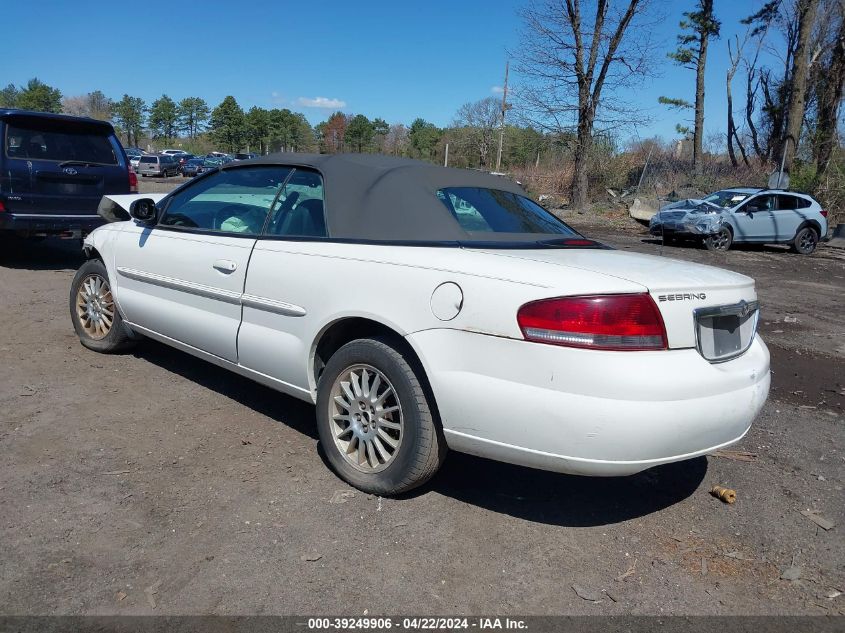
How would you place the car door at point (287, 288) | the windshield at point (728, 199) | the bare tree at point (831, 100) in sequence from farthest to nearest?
1. the bare tree at point (831, 100)
2. the windshield at point (728, 199)
3. the car door at point (287, 288)

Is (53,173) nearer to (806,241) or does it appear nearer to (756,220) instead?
(756,220)

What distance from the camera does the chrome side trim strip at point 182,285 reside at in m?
3.94

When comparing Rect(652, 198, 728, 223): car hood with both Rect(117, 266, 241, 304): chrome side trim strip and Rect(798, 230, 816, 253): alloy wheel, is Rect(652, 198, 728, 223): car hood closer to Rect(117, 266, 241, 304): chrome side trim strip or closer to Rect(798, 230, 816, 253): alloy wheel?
Rect(798, 230, 816, 253): alloy wheel

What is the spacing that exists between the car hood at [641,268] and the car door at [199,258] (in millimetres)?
1652

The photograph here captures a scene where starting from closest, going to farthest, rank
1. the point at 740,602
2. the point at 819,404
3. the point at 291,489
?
1. the point at 740,602
2. the point at 291,489
3. the point at 819,404

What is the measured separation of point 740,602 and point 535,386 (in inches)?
45.4

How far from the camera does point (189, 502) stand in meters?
3.15

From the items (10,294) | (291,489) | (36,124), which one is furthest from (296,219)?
(36,124)

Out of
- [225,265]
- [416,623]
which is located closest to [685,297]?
[416,623]

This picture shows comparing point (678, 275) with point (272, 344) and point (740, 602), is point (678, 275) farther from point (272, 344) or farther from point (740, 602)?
point (272, 344)

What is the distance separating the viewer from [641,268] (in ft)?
9.91

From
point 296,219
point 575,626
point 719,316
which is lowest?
point 575,626

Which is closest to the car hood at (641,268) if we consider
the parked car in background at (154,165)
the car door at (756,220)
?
the car door at (756,220)

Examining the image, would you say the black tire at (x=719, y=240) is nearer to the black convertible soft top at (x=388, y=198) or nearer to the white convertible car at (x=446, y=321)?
the white convertible car at (x=446, y=321)
